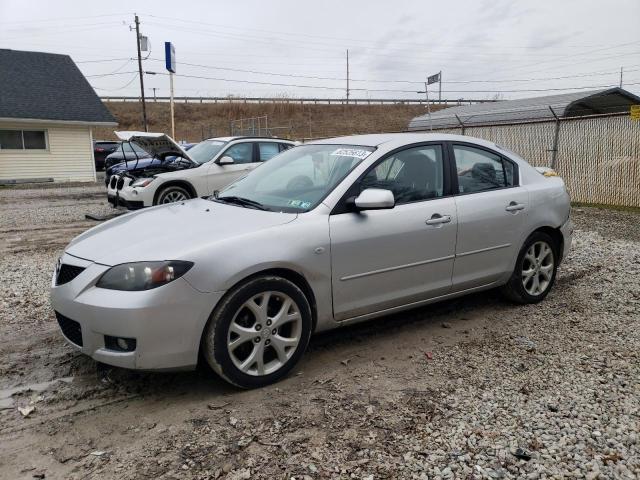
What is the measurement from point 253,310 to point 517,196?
2.77 meters

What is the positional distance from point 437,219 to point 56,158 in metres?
22.3

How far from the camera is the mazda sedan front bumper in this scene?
299 cm

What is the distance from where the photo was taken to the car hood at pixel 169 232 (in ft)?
10.4

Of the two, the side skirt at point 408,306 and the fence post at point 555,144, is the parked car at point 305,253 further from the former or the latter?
the fence post at point 555,144

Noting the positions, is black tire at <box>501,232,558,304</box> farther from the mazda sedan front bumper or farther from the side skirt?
the mazda sedan front bumper

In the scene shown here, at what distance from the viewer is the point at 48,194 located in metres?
16.8

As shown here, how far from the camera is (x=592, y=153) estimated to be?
40.0ft

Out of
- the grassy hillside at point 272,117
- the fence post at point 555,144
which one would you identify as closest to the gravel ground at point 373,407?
the fence post at point 555,144

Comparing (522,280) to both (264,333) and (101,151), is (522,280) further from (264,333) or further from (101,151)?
(101,151)

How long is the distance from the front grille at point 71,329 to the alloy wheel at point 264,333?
936 mm

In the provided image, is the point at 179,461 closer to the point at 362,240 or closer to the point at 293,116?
the point at 362,240

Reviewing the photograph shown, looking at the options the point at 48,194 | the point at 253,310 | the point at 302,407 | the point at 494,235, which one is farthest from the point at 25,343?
the point at 48,194

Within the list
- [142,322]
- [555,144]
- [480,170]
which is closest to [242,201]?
[142,322]

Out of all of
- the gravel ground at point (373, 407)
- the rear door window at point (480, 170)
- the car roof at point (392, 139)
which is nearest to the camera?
the gravel ground at point (373, 407)
